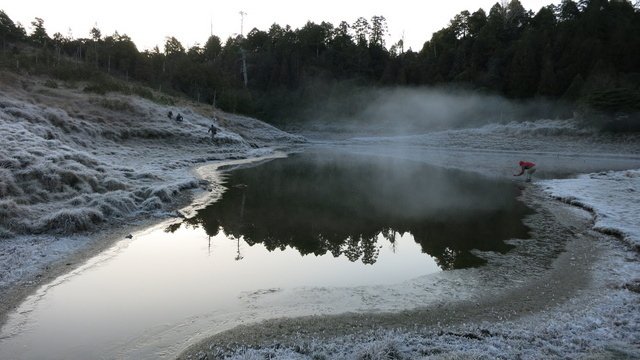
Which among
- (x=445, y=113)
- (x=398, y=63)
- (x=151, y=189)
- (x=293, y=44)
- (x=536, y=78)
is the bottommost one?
(x=151, y=189)

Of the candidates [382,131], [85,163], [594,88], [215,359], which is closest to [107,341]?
[215,359]

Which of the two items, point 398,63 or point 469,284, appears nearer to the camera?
point 469,284

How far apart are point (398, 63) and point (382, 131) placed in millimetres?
26903

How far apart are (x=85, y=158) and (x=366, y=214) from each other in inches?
502

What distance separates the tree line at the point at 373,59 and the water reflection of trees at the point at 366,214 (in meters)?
34.0

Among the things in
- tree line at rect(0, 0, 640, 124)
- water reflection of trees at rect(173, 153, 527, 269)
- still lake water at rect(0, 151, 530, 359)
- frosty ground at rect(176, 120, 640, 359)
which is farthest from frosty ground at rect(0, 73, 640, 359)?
tree line at rect(0, 0, 640, 124)

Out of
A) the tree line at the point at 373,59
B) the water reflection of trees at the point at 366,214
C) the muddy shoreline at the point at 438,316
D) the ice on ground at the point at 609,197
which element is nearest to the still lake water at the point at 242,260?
the water reflection of trees at the point at 366,214

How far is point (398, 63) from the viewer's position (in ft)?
289

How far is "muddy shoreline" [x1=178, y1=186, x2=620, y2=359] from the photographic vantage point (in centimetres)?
635

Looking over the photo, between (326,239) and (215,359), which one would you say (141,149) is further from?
(215,359)

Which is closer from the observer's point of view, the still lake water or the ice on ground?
the still lake water

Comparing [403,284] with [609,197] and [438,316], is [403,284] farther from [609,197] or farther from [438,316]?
[609,197]

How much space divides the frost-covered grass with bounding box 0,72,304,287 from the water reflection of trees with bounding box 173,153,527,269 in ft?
9.50

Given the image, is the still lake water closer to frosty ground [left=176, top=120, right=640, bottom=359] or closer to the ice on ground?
frosty ground [left=176, top=120, right=640, bottom=359]
